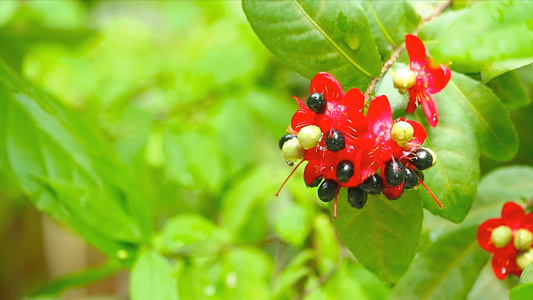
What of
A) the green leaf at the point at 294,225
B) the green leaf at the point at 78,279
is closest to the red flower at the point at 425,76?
the green leaf at the point at 294,225

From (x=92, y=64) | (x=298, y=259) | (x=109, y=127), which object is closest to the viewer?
(x=298, y=259)

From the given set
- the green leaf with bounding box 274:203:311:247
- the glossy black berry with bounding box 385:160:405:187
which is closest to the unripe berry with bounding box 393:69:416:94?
the glossy black berry with bounding box 385:160:405:187

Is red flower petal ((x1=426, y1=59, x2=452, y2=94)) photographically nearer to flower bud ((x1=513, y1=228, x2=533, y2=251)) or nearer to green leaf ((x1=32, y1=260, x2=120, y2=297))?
flower bud ((x1=513, y1=228, x2=533, y2=251))

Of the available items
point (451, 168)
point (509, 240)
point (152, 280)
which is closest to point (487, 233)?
point (509, 240)

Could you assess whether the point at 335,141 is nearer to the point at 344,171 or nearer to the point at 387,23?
the point at 344,171

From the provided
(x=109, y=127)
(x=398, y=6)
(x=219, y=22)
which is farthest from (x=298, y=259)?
(x=219, y=22)

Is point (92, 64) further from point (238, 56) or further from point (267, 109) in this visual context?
point (267, 109)
